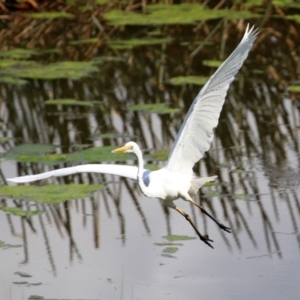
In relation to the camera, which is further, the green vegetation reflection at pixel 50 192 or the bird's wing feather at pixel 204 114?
the green vegetation reflection at pixel 50 192

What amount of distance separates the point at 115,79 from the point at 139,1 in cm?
223

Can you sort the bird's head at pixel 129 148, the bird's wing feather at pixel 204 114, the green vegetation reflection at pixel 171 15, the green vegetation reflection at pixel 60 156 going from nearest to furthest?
1. the bird's wing feather at pixel 204 114
2. the bird's head at pixel 129 148
3. the green vegetation reflection at pixel 60 156
4. the green vegetation reflection at pixel 171 15

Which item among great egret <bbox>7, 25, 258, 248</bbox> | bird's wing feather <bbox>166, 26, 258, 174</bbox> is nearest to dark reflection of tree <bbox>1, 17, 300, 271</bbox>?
great egret <bbox>7, 25, 258, 248</bbox>

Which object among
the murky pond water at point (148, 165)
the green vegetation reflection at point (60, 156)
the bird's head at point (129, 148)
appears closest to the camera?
the bird's head at point (129, 148)

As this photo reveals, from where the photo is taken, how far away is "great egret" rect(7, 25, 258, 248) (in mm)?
4648

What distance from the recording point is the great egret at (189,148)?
4.65 m

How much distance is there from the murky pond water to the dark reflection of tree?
0.01 m

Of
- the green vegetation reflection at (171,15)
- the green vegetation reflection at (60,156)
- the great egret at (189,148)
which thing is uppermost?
the green vegetation reflection at (171,15)

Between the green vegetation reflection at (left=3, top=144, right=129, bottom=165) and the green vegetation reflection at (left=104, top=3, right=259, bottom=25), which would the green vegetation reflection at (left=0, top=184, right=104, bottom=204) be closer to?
the green vegetation reflection at (left=3, top=144, right=129, bottom=165)

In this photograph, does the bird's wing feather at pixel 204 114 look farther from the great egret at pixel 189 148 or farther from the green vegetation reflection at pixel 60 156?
the green vegetation reflection at pixel 60 156

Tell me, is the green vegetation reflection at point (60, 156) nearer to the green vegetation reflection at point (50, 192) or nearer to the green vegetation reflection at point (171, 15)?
the green vegetation reflection at point (50, 192)

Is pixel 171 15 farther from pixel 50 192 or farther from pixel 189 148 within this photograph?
pixel 189 148

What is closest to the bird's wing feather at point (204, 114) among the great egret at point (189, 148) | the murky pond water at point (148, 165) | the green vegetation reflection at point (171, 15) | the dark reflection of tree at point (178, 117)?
the great egret at point (189, 148)

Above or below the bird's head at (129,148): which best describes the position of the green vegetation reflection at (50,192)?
above
